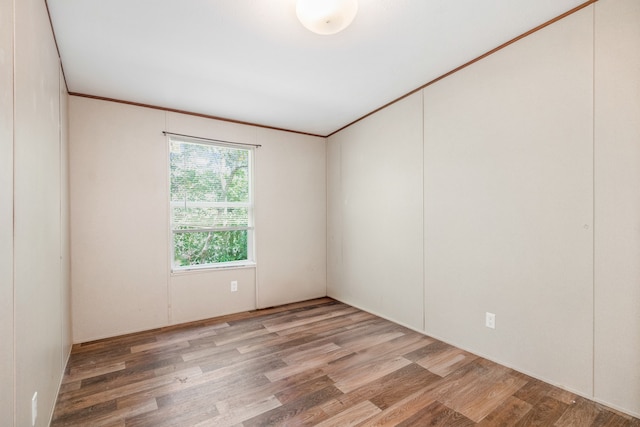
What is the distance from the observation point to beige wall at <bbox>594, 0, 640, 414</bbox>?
1.72 meters

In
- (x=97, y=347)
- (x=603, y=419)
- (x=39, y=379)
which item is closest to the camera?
(x=39, y=379)

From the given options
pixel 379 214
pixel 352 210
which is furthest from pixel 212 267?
pixel 379 214

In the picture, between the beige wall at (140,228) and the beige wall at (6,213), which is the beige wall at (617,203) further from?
the beige wall at (140,228)

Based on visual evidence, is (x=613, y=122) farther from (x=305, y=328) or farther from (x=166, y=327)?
(x=166, y=327)

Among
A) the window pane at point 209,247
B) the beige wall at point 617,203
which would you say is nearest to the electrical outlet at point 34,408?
the window pane at point 209,247

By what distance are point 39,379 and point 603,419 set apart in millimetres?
3102

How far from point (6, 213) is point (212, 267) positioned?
2608 millimetres

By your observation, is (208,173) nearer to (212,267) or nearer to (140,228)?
(140,228)

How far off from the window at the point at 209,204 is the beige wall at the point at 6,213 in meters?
2.31

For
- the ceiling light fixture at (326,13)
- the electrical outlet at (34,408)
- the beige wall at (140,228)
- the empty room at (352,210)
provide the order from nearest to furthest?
the electrical outlet at (34,408) < the ceiling light fixture at (326,13) < the empty room at (352,210) < the beige wall at (140,228)

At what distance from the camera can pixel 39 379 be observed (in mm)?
1532

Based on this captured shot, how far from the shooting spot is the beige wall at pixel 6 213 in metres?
1.04

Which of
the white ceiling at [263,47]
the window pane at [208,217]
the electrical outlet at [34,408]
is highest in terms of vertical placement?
the white ceiling at [263,47]

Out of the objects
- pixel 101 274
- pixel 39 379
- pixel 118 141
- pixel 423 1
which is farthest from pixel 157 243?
pixel 423 1
